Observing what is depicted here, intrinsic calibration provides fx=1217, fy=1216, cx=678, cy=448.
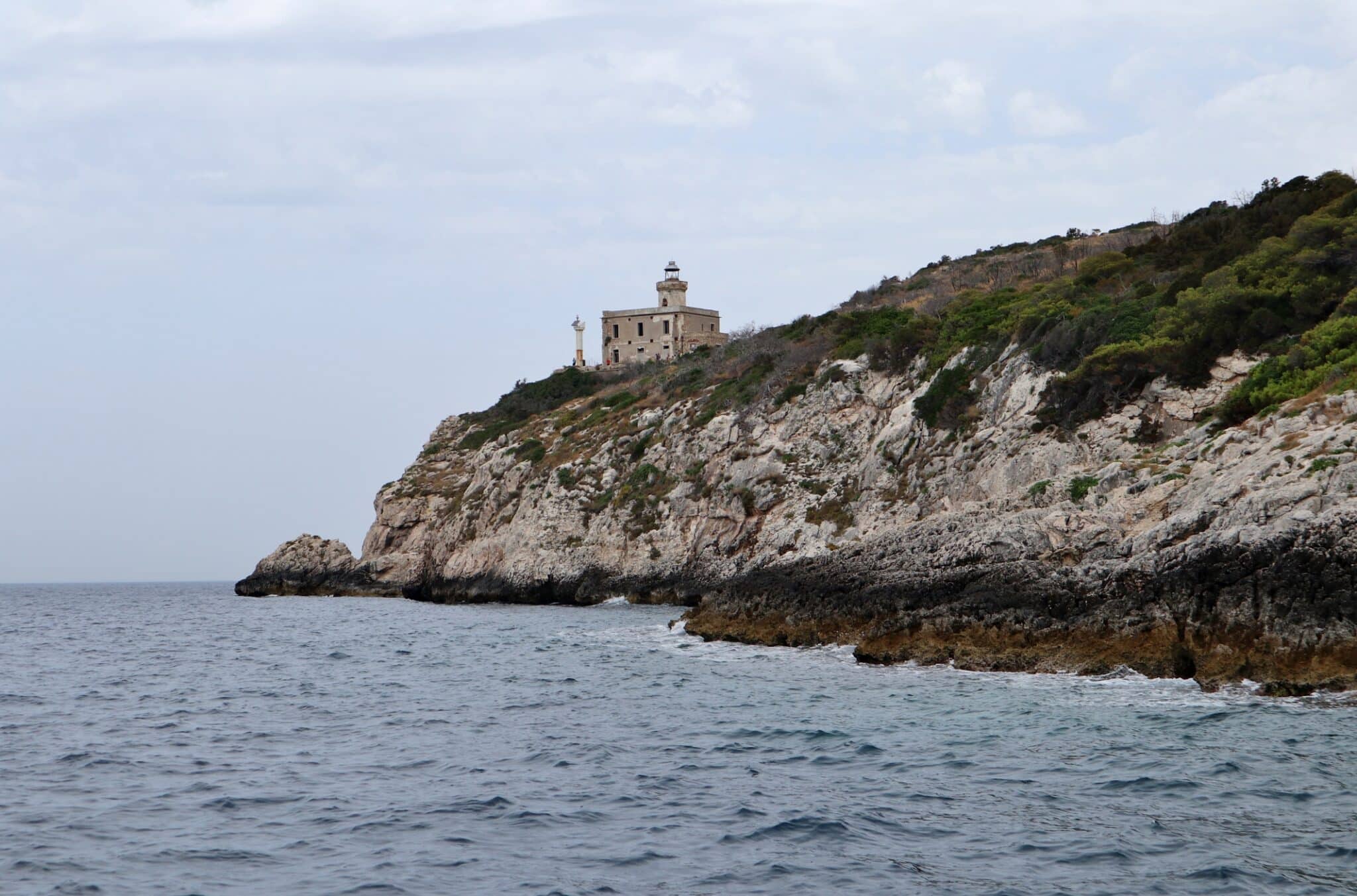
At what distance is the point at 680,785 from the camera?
635 inches

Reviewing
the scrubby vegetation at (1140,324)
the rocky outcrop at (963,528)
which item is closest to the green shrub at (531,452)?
the rocky outcrop at (963,528)

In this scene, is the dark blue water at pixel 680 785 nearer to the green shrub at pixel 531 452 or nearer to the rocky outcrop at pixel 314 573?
the green shrub at pixel 531 452

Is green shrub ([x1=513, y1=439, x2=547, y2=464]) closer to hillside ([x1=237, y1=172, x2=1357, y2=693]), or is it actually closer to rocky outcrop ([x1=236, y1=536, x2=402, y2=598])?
hillside ([x1=237, y1=172, x2=1357, y2=693])

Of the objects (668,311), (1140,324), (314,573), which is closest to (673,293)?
(668,311)

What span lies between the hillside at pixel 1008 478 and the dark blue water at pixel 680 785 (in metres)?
1.94

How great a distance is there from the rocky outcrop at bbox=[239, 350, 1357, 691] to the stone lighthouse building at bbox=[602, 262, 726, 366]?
29613mm

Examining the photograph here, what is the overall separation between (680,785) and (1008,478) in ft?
73.2

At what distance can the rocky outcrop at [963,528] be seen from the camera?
843 inches

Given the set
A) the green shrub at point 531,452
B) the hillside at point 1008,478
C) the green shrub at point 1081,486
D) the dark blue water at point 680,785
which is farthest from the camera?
the green shrub at point 531,452

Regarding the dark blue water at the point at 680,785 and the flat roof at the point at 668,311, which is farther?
the flat roof at the point at 668,311

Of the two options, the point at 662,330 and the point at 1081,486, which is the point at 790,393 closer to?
the point at 1081,486

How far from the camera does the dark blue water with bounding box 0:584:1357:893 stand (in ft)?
39.7

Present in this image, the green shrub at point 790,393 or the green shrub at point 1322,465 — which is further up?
the green shrub at point 790,393

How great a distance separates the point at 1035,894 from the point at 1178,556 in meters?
13.3
